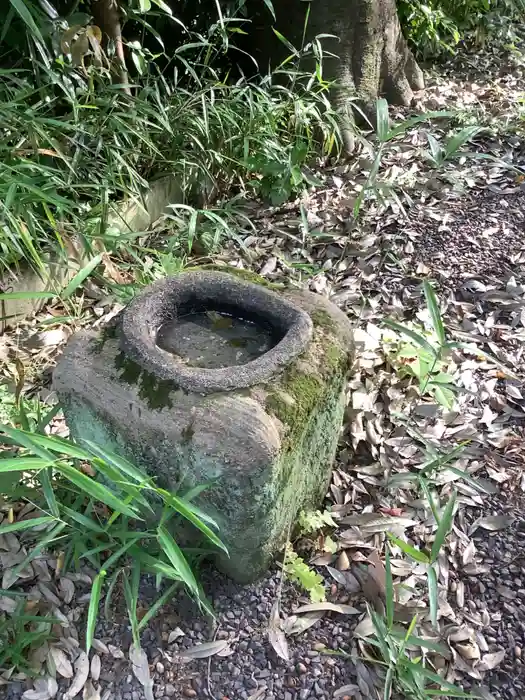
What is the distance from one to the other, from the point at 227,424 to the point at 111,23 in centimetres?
220

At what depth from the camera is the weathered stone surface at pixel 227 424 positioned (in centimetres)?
133

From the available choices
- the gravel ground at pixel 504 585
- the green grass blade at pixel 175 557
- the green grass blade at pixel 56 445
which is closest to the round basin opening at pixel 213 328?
the green grass blade at pixel 56 445

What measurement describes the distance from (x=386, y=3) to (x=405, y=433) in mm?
2652

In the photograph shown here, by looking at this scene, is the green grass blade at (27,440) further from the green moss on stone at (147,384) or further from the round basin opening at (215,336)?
the round basin opening at (215,336)

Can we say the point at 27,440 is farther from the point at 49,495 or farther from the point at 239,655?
the point at 239,655

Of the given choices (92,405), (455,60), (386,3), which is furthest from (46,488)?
(455,60)

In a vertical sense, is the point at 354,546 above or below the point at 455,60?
below

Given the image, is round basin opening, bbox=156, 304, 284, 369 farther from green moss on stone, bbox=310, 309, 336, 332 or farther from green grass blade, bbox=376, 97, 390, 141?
green grass blade, bbox=376, 97, 390, 141

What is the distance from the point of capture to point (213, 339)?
5.35 feet

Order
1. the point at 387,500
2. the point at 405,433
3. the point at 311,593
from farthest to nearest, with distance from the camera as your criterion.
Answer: the point at 405,433 < the point at 387,500 < the point at 311,593

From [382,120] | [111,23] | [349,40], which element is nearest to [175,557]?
[382,120]

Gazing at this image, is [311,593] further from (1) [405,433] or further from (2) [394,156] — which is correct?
(2) [394,156]

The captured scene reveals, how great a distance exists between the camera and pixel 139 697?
1495 mm

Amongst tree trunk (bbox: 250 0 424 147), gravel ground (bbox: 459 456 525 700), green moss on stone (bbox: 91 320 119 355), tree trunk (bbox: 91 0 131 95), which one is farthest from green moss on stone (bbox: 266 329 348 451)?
tree trunk (bbox: 250 0 424 147)
